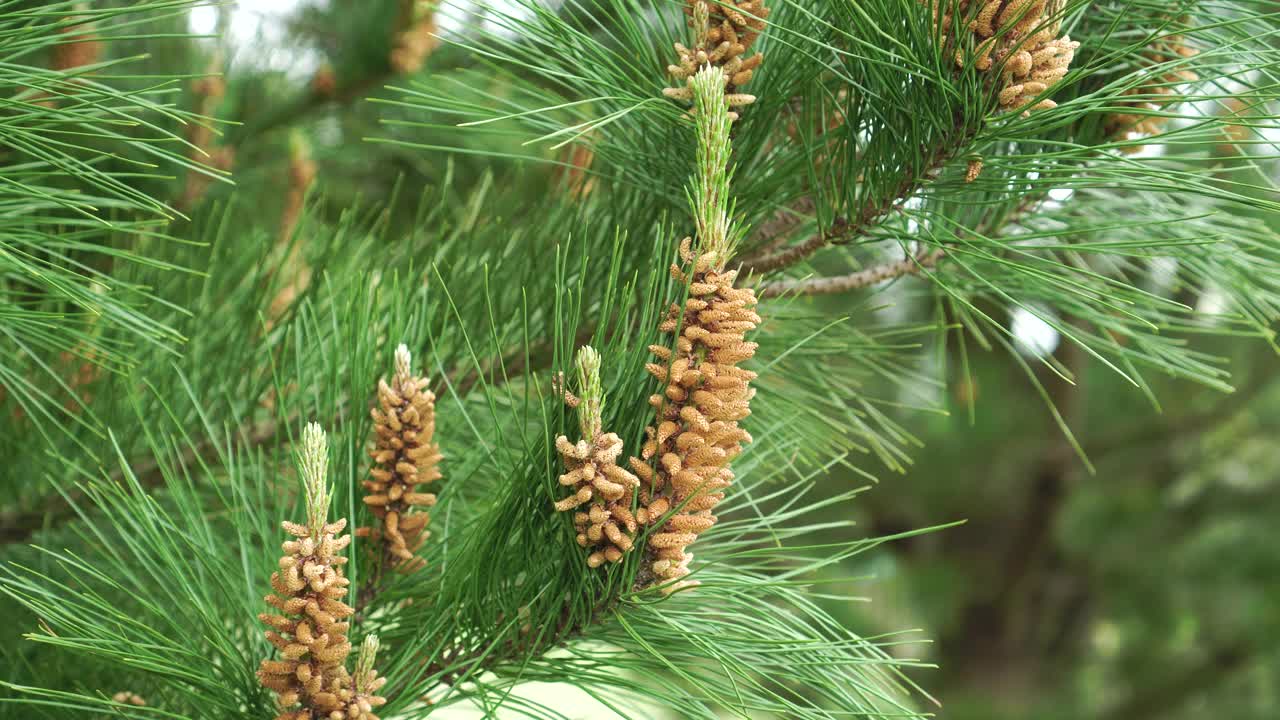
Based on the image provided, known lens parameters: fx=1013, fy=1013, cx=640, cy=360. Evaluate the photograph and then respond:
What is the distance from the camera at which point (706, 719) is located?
443 mm

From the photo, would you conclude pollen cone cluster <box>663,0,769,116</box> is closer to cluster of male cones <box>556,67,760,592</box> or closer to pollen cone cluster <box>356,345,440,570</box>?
cluster of male cones <box>556,67,760,592</box>

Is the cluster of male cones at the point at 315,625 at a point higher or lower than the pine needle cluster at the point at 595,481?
lower

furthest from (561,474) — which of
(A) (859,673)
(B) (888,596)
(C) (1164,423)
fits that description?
(B) (888,596)

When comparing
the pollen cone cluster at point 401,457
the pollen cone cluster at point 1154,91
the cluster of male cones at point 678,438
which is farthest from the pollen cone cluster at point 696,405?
the pollen cone cluster at point 1154,91

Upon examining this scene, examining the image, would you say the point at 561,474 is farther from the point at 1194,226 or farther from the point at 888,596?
the point at 888,596

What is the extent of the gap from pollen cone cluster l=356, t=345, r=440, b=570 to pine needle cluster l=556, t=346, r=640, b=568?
0.09m

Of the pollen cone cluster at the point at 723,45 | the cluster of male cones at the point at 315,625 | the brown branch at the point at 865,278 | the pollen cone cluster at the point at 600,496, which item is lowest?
the cluster of male cones at the point at 315,625

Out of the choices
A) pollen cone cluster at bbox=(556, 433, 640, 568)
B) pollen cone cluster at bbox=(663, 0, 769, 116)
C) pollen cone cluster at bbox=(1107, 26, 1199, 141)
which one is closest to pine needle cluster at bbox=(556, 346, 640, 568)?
pollen cone cluster at bbox=(556, 433, 640, 568)

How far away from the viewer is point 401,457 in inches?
19.2

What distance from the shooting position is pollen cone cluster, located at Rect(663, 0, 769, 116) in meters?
0.50

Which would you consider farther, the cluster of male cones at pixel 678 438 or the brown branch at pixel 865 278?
the brown branch at pixel 865 278

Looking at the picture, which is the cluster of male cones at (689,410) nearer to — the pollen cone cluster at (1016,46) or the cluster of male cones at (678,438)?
the cluster of male cones at (678,438)

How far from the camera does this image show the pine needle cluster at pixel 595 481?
0.40 metres

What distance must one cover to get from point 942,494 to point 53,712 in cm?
235
